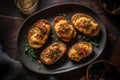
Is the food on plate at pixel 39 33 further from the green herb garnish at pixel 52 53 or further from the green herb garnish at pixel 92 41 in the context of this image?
the green herb garnish at pixel 92 41

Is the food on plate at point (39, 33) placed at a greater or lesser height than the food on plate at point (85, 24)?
lesser

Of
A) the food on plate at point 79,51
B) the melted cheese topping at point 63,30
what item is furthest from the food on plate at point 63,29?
the food on plate at point 79,51

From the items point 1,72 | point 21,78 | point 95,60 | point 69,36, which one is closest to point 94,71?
point 95,60

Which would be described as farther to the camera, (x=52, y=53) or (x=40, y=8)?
(x=40, y=8)

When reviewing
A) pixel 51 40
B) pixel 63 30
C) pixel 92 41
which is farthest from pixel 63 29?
pixel 92 41

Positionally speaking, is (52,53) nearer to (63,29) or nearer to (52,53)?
(52,53)

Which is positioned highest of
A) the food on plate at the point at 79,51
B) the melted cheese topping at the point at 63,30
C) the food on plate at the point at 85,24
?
the food on plate at the point at 85,24
